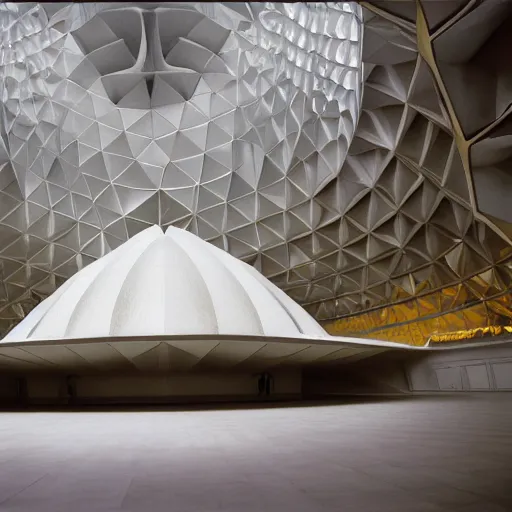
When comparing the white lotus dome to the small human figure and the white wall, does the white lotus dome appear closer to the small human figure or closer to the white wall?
the small human figure

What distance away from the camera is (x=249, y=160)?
31.6 meters

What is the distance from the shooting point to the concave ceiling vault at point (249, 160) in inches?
973

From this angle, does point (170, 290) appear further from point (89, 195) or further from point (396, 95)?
point (89, 195)

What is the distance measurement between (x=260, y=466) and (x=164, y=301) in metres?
9.99

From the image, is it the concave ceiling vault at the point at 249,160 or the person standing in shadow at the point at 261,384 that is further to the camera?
the concave ceiling vault at the point at 249,160

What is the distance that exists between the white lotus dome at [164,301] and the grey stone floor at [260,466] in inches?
205

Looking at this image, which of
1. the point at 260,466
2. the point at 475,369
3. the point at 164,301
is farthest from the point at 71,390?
the point at 475,369

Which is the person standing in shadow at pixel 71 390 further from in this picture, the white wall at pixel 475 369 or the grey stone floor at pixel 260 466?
the white wall at pixel 475 369

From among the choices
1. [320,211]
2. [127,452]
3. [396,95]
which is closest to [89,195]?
[320,211]

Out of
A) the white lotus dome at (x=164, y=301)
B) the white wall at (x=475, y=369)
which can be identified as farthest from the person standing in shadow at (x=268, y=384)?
the white wall at (x=475, y=369)

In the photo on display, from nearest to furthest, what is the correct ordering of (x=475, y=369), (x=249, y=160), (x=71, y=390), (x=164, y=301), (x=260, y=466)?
1. (x=260, y=466)
2. (x=164, y=301)
3. (x=71, y=390)
4. (x=475, y=369)
5. (x=249, y=160)

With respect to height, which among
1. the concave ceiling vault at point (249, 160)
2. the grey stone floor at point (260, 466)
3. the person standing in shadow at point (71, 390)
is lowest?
the grey stone floor at point (260, 466)

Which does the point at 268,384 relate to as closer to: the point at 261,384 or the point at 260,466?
the point at 261,384

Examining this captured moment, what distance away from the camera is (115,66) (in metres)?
29.7
